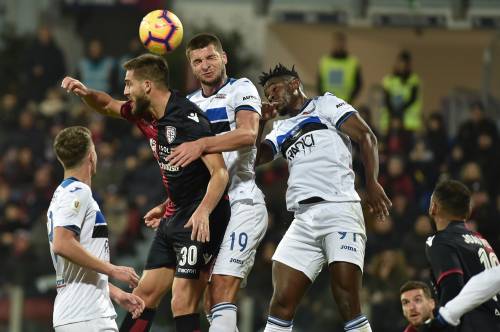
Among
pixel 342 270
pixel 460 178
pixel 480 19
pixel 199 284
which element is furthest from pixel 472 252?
pixel 480 19

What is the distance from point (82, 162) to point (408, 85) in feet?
31.1

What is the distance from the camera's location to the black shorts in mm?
7121

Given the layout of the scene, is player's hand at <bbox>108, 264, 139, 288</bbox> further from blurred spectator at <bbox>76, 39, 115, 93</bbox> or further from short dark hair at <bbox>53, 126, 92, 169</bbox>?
blurred spectator at <bbox>76, 39, 115, 93</bbox>

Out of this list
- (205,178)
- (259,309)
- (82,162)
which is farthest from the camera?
(259,309)

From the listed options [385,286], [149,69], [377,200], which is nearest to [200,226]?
[149,69]

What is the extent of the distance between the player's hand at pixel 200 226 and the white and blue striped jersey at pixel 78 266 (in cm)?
56

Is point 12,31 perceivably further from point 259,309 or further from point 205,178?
point 205,178

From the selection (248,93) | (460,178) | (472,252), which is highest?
(248,93)

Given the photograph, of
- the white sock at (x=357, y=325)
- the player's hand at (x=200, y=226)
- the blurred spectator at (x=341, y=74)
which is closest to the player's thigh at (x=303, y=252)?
the white sock at (x=357, y=325)

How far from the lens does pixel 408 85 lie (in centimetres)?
1552

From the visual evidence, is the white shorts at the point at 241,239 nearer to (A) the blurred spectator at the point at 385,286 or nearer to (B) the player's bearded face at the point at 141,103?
(B) the player's bearded face at the point at 141,103

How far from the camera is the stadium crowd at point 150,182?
12.3 meters

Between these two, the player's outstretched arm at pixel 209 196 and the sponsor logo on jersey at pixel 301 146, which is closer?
the player's outstretched arm at pixel 209 196

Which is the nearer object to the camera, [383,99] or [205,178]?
[205,178]
